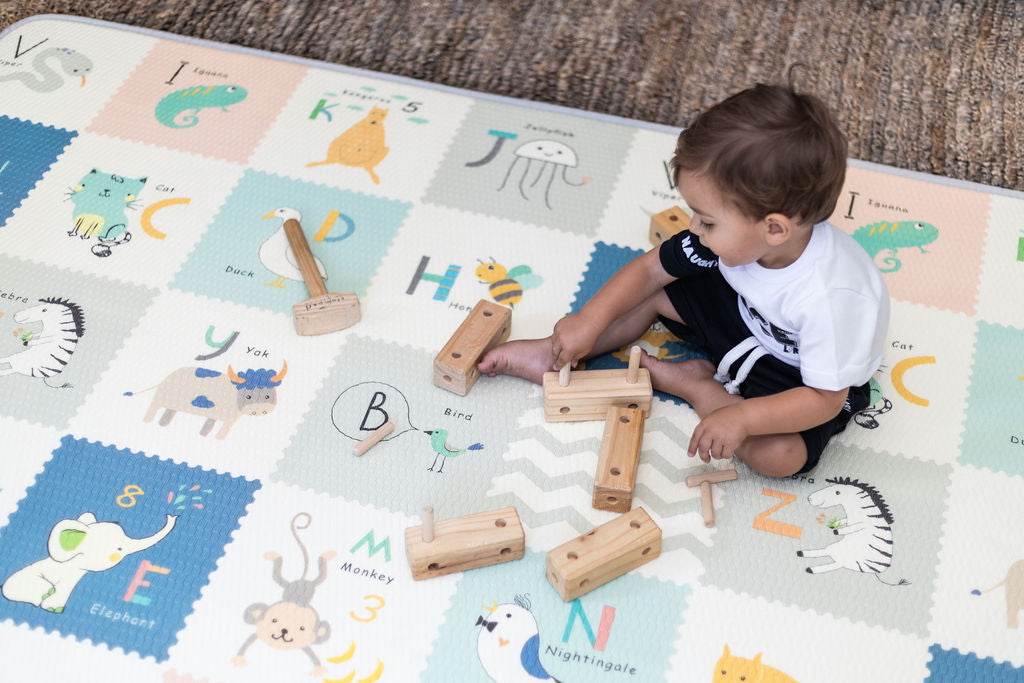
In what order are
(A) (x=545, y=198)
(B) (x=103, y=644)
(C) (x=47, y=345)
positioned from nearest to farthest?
(B) (x=103, y=644), (C) (x=47, y=345), (A) (x=545, y=198)

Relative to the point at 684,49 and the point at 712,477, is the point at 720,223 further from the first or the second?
the point at 684,49

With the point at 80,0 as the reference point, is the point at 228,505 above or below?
below

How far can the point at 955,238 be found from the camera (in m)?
1.32

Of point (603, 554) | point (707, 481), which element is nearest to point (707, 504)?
point (707, 481)

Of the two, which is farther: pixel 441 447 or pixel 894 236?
pixel 894 236

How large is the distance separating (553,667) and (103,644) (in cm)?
41

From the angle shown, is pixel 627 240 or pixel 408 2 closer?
pixel 627 240

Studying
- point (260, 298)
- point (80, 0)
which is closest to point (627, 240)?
point (260, 298)

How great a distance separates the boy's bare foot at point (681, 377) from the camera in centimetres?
113

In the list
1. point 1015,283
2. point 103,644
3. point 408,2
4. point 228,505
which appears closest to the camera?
point 103,644

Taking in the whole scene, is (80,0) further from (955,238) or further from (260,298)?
(955,238)

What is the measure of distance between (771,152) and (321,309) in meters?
0.54

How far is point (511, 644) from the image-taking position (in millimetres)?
944

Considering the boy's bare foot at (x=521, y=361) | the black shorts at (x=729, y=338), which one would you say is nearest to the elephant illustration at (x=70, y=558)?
the boy's bare foot at (x=521, y=361)
